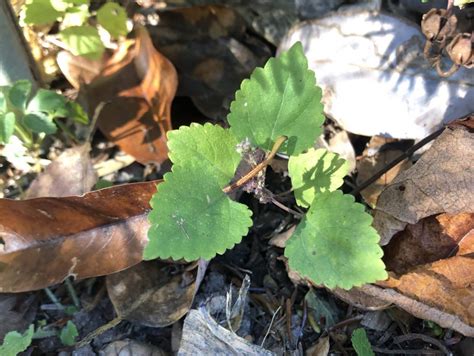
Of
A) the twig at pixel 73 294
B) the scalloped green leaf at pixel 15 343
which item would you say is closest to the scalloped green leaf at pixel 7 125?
the twig at pixel 73 294

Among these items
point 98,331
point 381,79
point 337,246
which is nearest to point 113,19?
point 381,79

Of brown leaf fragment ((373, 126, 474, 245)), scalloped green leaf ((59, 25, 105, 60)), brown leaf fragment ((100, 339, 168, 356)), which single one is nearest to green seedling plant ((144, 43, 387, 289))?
brown leaf fragment ((373, 126, 474, 245))

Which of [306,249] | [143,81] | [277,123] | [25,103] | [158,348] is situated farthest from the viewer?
[143,81]

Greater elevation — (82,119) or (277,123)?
(277,123)

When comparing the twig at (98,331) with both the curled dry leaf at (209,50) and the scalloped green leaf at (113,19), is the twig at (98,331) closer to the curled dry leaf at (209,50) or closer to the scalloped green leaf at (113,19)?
the curled dry leaf at (209,50)

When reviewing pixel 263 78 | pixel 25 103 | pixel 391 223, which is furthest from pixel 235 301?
pixel 25 103

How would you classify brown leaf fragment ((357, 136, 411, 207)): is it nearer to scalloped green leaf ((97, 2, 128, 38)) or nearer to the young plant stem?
the young plant stem

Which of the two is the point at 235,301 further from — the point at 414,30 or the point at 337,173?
the point at 414,30
